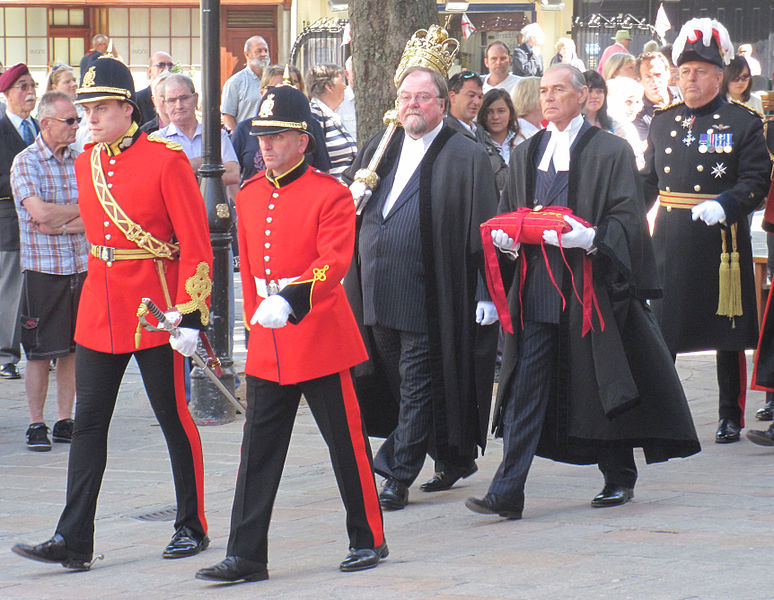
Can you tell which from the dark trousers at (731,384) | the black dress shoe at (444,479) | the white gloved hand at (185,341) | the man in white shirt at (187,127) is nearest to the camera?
the white gloved hand at (185,341)

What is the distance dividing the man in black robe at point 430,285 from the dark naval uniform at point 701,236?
1.52m

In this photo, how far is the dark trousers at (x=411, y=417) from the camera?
5.98 meters

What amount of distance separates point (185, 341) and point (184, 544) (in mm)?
780

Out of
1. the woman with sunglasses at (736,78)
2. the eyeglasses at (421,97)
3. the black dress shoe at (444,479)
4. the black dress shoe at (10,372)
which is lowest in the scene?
the black dress shoe at (10,372)

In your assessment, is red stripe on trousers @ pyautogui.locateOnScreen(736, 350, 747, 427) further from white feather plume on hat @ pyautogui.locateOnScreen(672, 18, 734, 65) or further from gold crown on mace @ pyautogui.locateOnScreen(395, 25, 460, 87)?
gold crown on mace @ pyautogui.locateOnScreen(395, 25, 460, 87)

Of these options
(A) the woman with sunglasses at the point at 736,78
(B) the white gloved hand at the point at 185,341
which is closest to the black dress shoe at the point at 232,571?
(B) the white gloved hand at the point at 185,341

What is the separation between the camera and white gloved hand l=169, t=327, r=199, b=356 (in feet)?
16.5

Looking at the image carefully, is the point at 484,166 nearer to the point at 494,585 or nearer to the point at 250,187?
the point at 250,187

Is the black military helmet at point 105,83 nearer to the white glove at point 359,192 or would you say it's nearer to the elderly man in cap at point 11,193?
the white glove at point 359,192

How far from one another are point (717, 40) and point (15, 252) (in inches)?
177

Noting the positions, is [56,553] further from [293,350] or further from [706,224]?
[706,224]

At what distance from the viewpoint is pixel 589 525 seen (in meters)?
5.46

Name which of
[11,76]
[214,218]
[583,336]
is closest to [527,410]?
[583,336]

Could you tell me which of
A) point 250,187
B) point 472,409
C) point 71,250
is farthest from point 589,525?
point 71,250
